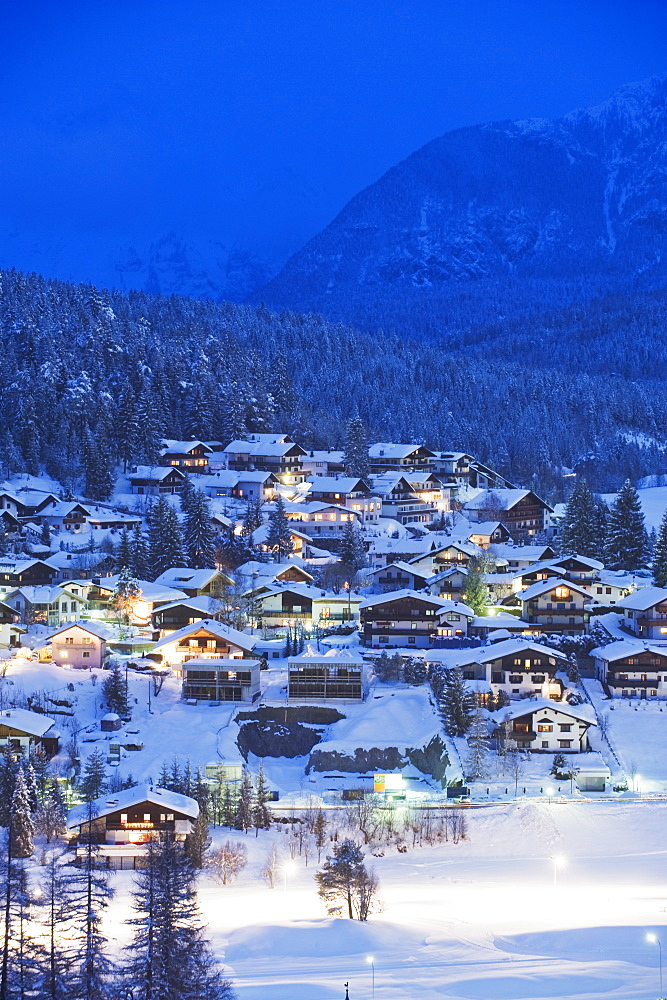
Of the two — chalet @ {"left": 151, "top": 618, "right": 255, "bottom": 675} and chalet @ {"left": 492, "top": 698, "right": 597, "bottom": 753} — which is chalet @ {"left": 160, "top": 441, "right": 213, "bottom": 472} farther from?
chalet @ {"left": 492, "top": 698, "right": 597, "bottom": 753}

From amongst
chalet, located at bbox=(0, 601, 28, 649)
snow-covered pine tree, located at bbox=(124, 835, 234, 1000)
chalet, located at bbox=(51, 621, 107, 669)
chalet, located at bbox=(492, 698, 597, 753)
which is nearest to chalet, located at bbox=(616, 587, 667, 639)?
chalet, located at bbox=(492, 698, 597, 753)

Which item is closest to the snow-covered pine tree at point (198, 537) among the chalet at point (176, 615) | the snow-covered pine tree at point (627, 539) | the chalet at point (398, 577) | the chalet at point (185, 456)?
the chalet at point (398, 577)

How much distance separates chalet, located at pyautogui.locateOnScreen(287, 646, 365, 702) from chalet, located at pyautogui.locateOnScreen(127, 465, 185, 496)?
28.0 metres

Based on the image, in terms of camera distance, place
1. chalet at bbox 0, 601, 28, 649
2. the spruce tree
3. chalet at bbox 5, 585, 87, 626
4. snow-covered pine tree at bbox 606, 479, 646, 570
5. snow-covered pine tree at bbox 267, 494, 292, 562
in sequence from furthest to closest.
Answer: snow-covered pine tree at bbox 267, 494, 292, 562 < snow-covered pine tree at bbox 606, 479, 646, 570 < the spruce tree < chalet at bbox 5, 585, 87, 626 < chalet at bbox 0, 601, 28, 649

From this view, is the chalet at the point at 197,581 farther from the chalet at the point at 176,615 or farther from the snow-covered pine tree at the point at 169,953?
the snow-covered pine tree at the point at 169,953

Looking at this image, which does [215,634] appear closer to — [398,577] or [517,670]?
[517,670]

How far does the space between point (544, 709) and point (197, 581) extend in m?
18.0

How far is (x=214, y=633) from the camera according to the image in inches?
1825

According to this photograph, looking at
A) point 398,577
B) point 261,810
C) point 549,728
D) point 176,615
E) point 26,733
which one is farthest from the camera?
point 398,577

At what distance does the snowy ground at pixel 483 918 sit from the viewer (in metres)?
26.5

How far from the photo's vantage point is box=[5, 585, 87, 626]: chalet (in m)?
50.6

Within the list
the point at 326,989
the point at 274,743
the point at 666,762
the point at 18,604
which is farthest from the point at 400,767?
the point at 18,604

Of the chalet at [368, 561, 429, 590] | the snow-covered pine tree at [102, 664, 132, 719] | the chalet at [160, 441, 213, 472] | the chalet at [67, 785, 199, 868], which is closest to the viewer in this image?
the chalet at [67, 785, 199, 868]

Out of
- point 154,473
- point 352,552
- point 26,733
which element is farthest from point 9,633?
point 154,473
